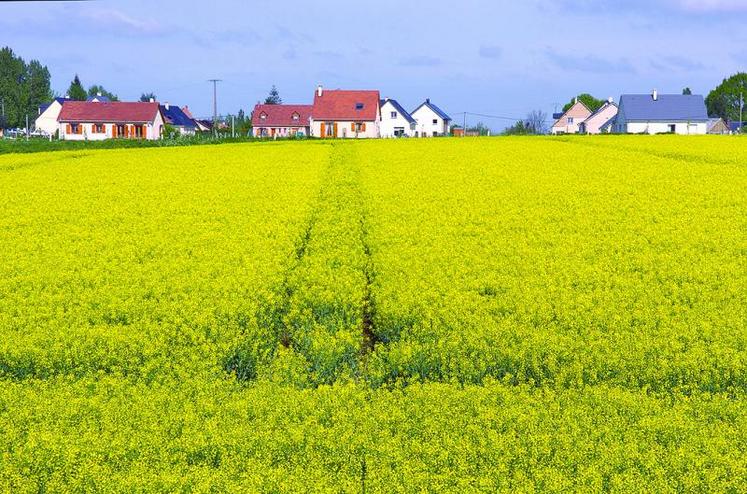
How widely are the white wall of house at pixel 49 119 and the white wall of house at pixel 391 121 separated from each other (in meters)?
61.0

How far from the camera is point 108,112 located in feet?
347

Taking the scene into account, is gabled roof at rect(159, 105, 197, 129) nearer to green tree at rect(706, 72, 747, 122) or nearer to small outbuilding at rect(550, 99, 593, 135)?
small outbuilding at rect(550, 99, 593, 135)

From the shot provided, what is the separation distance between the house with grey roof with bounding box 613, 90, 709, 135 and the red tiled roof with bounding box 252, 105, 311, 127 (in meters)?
49.9

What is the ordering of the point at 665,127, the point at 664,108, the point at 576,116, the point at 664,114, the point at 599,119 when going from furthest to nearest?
the point at 576,116 → the point at 599,119 → the point at 664,108 → the point at 664,114 → the point at 665,127

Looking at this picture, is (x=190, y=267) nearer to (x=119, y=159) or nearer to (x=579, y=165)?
(x=579, y=165)

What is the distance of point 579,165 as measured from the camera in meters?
33.3

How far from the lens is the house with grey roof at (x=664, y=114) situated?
332 ft

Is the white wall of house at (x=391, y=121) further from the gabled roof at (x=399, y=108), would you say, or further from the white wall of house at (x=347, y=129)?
the white wall of house at (x=347, y=129)

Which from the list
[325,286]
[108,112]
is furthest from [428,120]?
[325,286]

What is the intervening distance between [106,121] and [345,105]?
1310 inches

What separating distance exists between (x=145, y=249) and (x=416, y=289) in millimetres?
6453

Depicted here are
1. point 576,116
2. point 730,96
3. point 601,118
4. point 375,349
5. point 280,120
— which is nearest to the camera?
point 375,349

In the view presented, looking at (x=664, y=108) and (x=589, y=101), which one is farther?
(x=589, y=101)

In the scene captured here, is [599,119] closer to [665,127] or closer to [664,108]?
[664,108]
